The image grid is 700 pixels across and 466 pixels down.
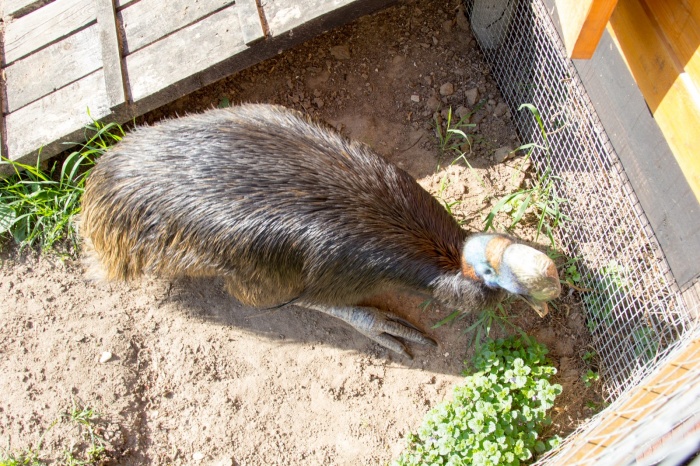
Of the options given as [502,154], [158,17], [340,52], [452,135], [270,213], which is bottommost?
[502,154]

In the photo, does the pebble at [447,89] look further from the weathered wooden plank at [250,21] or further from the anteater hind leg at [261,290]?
the anteater hind leg at [261,290]

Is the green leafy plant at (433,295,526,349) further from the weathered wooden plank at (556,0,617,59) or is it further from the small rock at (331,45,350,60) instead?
the small rock at (331,45,350,60)

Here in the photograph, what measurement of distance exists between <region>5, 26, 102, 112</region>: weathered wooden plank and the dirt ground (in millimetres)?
523

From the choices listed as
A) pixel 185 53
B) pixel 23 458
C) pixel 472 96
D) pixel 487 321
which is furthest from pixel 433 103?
pixel 23 458

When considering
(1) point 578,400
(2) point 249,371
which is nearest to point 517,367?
(1) point 578,400

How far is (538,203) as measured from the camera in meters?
3.50

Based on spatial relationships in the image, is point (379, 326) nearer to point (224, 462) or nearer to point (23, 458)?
point (224, 462)

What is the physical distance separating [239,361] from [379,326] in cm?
82

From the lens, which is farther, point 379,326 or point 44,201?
point 44,201

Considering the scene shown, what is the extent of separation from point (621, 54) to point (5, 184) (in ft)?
11.3

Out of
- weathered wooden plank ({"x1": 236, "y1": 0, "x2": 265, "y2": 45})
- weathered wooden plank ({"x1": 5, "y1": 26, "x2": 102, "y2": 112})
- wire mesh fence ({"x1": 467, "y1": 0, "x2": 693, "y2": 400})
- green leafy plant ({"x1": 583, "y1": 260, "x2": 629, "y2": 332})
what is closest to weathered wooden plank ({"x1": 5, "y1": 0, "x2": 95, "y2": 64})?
weathered wooden plank ({"x1": 5, "y1": 26, "x2": 102, "y2": 112})

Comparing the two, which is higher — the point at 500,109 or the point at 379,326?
the point at 500,109

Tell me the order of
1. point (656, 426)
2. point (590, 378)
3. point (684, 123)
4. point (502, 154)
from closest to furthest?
point (656, 426), point (684, 123), point (590, 378), point (502, 154)

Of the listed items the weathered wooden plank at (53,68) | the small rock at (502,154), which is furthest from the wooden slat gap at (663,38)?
the weathered wooden plank at (53,68)
